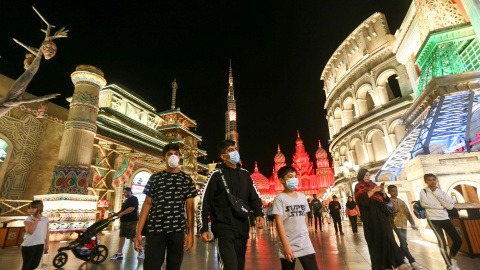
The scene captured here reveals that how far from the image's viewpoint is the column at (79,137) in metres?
11.2

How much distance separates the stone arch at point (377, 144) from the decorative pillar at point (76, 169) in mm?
23683

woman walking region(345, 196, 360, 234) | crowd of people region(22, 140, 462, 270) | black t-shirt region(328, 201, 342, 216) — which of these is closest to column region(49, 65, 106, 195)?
crowd of people region(22, 140, 462, 270)

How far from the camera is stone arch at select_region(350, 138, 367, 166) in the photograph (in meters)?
24.7

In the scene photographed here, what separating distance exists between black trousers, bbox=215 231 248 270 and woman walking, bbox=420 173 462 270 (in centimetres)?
418

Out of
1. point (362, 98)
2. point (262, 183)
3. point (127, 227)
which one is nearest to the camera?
point (127, 227)

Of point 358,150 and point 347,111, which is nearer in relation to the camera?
point 358,150

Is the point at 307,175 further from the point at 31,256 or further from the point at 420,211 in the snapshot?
the point at 31,256

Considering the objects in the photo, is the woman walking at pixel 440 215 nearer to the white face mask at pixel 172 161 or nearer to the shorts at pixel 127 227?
the white face mask at pixel 172 161

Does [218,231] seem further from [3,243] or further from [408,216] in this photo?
[3,243]

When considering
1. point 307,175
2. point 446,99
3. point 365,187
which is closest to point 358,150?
point 446,99

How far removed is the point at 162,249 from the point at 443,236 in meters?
5.20

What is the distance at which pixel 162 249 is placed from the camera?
2.79 m

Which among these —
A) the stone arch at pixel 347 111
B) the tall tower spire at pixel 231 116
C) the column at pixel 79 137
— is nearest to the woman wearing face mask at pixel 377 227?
the column at pixel 79 137

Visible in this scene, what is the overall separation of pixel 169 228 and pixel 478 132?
18.0 metres
